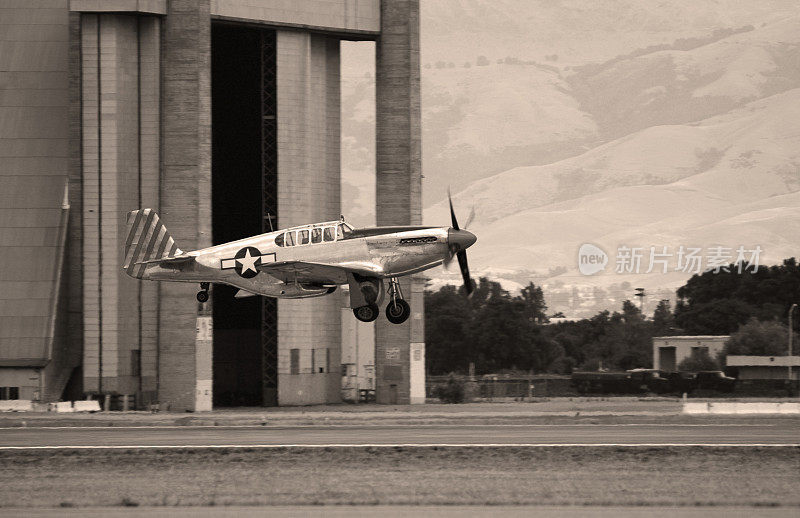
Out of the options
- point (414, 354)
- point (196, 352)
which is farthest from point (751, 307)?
point (196, 352)

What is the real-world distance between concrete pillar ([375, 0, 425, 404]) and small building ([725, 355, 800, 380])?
120 ft

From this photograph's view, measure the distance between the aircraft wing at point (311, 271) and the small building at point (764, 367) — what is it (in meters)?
66.0

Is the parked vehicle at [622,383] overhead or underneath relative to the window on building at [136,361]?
underneath

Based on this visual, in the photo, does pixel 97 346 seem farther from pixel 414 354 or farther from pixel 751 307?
pixel 751 307

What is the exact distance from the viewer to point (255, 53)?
276 feet

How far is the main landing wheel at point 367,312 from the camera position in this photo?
4600cm

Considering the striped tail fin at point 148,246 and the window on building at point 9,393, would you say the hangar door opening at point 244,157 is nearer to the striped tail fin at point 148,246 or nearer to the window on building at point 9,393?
the window on building at point 9,393

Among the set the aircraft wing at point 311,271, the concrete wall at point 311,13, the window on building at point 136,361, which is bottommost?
the window on building at point 136,361

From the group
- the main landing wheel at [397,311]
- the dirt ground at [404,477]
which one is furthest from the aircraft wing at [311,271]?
the dirt ground at [404,477]

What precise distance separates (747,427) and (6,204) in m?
49.6

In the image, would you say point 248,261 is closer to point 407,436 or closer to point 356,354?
point 407,436

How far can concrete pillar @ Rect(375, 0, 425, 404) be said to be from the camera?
8200 cm

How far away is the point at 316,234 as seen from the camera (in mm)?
48344

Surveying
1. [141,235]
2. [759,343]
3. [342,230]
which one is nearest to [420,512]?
[342,230]
